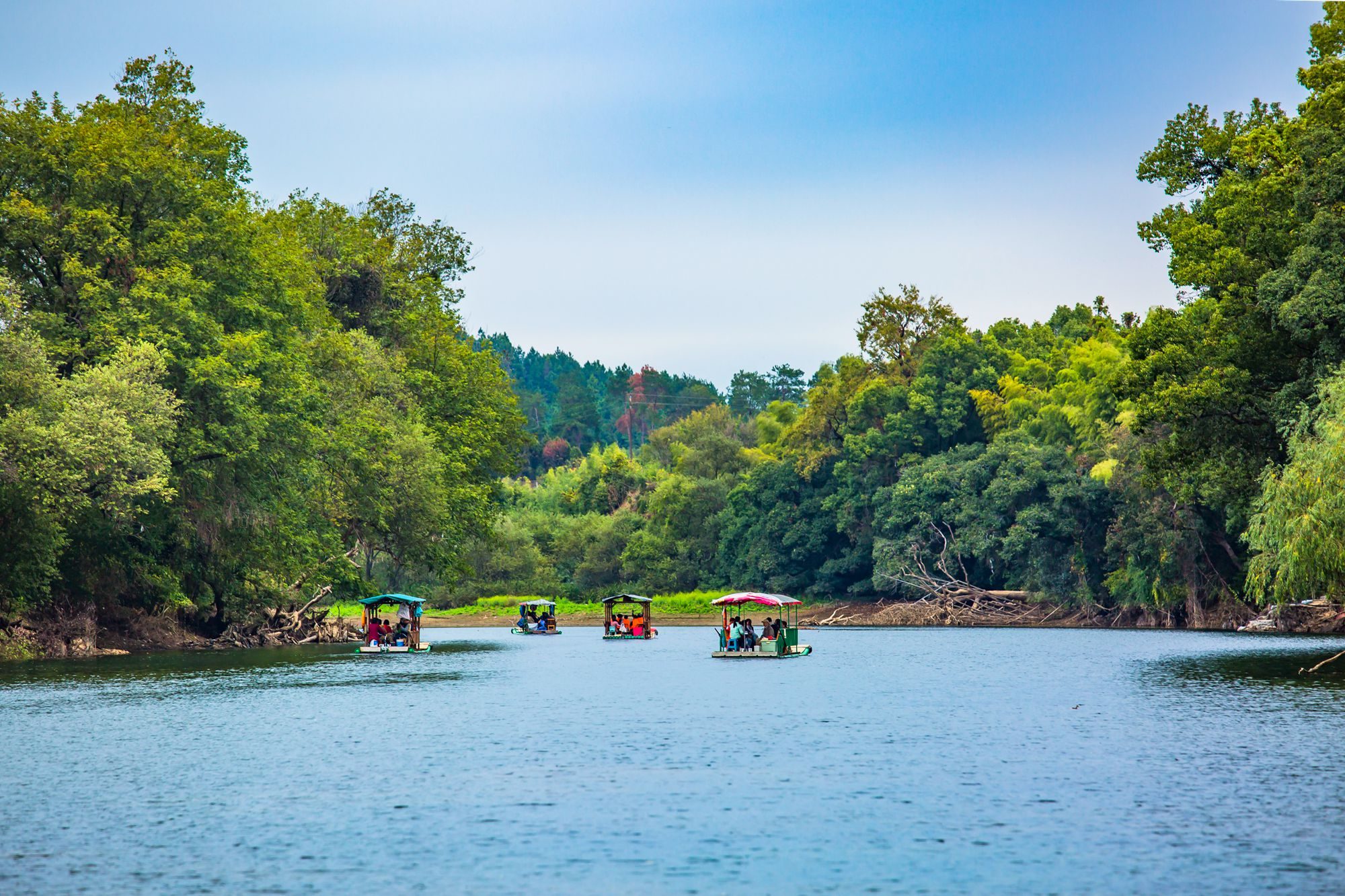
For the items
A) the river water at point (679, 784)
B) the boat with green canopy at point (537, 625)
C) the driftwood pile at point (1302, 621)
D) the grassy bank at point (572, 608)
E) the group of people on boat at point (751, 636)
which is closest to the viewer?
the river water at point (679, 784)

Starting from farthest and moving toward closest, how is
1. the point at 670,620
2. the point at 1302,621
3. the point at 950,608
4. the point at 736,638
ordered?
the point at 670,620
the point at 950,608
the point at 1302,621
the point at 736,638

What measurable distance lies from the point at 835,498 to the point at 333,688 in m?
66.5

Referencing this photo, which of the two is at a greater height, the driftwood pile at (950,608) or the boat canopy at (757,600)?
the boat canopy at (757,600)

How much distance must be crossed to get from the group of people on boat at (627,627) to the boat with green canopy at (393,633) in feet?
55.1

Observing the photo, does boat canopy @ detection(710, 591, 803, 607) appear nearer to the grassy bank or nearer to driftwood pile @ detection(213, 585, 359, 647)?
driftwood pile @ detection(213, 585, 359, 647)

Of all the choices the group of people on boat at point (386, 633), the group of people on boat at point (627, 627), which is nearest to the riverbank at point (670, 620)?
the group of people on boat at point (386, 633)

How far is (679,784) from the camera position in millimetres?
22797

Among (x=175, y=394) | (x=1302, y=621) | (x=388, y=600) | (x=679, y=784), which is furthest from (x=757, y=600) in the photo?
(x=679, y=784)

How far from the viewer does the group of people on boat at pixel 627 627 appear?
80.0 metres

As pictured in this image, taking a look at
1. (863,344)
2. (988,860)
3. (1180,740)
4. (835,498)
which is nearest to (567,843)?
(988,860)

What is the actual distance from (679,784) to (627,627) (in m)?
58.4

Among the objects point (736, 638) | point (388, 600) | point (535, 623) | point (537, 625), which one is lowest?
point (736, 638)

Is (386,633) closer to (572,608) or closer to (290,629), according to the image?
(290,629)

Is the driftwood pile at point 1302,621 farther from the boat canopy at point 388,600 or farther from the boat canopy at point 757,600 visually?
the boat canopy at point 388,600
